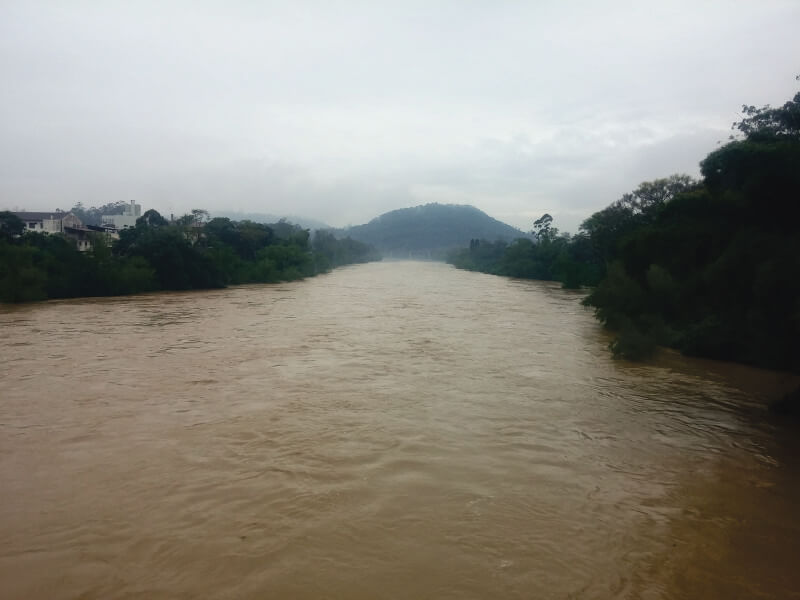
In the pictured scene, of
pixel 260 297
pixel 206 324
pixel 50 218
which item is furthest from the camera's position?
pixel 50 218

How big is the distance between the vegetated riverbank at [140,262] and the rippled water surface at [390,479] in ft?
58.2

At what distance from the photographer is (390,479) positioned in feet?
20.6

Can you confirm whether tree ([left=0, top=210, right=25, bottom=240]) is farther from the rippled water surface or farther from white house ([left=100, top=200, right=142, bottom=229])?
white house ([left=100, top=200, right=142, bottom=229])

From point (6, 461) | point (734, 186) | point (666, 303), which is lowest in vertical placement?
point (6, 461)

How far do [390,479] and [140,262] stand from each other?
111 ft

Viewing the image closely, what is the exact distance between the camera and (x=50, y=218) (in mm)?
57125

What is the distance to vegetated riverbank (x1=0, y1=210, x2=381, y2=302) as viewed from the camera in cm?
2775

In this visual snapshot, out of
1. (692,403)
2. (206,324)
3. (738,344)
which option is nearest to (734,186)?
(692,403)

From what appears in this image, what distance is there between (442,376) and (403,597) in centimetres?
784

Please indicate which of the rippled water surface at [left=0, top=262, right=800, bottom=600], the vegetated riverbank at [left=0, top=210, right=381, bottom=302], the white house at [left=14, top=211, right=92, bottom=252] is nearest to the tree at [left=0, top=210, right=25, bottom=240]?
the vegetated riverbank at [left=0, top=210, right=381, bottom=302]

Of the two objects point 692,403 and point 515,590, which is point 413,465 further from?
point 692,403

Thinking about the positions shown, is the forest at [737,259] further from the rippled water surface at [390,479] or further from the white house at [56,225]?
the white house at [56,225]

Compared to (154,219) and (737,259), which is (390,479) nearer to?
(737,259)

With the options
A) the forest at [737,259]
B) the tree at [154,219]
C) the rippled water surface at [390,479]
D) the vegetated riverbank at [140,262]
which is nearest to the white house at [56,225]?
the tree at [154,219]
